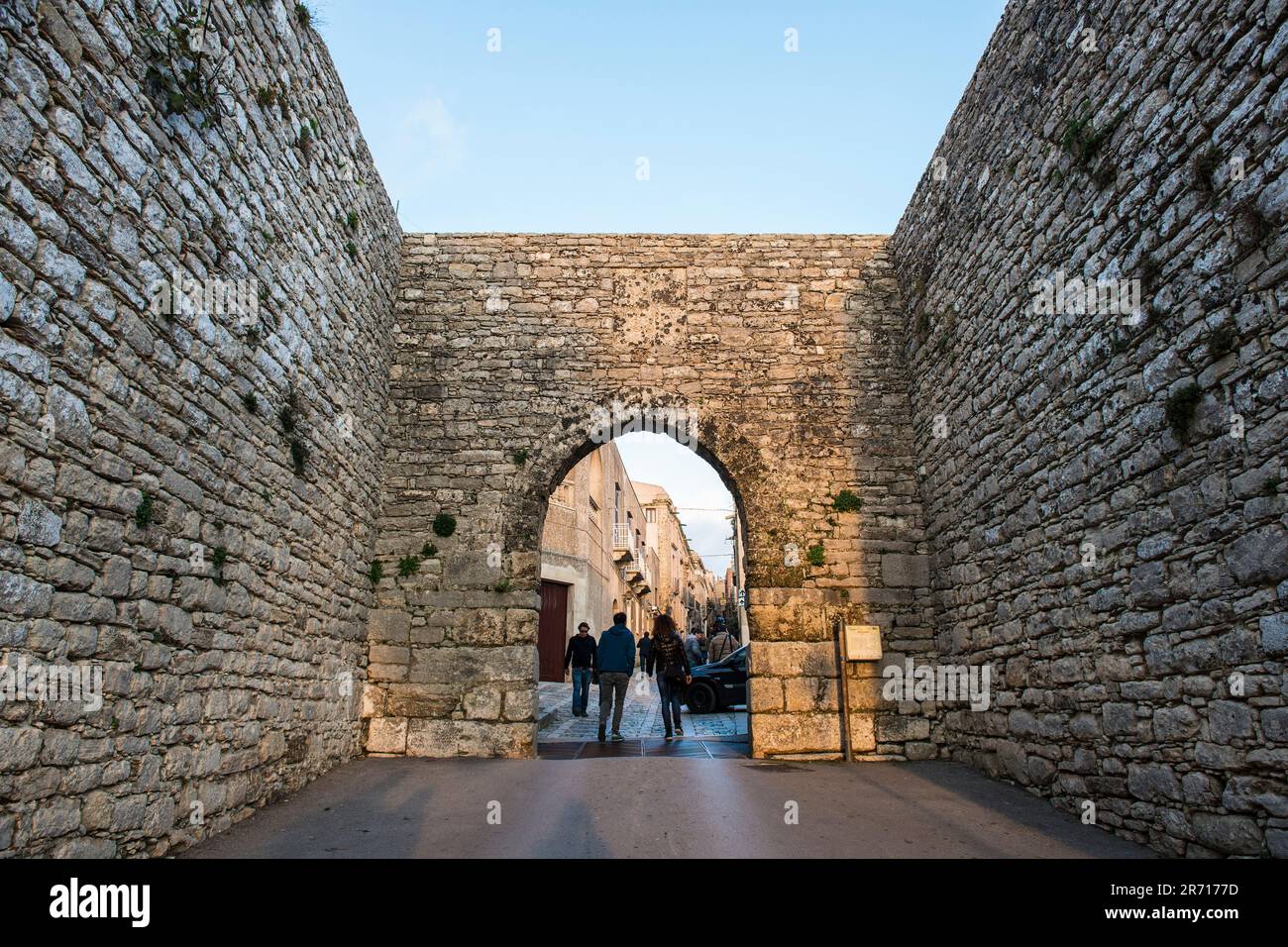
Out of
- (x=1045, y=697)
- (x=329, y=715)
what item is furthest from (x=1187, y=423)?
(x=329, y=715)

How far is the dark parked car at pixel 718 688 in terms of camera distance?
468 inches

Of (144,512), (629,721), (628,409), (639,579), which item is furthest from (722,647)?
(639,579)

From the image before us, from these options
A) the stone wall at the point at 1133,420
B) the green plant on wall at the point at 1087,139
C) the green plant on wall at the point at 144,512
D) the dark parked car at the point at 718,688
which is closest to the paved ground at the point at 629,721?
the dark parked car at the point at 718,688

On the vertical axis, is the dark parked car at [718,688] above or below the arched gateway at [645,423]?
below

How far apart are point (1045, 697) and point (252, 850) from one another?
5039mm

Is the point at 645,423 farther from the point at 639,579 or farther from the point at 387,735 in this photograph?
the point at 639,579

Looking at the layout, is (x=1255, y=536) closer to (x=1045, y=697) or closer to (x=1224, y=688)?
(x=1224, y=688)

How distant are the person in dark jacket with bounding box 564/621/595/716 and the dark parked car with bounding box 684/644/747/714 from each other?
1.68 metres

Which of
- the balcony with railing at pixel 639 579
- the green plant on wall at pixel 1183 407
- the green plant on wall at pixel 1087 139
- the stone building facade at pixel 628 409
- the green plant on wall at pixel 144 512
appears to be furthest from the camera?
the balcony with railing at pixel 639 579

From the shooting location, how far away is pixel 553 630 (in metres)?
16.7

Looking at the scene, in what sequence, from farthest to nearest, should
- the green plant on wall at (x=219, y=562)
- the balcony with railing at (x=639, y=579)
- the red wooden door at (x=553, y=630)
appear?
the balcony with railing at (x=639, y=579)
the red wooden door at (x=553, y=630)
the green plant on wall at (x=219, y=562)

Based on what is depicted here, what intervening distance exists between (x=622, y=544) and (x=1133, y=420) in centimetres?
1907

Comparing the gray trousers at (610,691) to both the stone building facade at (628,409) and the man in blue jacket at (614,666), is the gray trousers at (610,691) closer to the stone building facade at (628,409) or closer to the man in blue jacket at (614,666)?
the man in blue jacket at (614,666)

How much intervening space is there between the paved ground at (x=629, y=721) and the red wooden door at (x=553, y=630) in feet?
7.11
